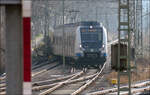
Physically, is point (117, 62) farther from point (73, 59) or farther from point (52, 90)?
point (73, 59)

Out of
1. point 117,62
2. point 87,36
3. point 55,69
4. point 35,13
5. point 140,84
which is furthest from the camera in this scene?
point 35,13

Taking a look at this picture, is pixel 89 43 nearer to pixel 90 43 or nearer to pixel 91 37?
pixel 90 43

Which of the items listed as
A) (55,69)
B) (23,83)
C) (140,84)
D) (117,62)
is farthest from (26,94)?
(55,69)

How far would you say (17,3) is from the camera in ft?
27.2

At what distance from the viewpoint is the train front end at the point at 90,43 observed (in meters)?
27.2

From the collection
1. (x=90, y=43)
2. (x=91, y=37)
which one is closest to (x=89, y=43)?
(x=90, y=43)

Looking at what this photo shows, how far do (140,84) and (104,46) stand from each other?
682 cm

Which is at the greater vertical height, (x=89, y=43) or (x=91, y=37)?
(x=91, y=37)

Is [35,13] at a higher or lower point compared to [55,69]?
higher

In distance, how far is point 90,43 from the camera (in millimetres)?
27234

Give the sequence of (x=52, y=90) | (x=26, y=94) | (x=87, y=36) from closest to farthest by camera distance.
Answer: (x=26, y=94), (x=52, y=90), (x=87, y=36)

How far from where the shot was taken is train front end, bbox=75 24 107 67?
27203mm

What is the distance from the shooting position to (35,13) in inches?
1396

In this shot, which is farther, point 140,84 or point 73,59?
point 73,59
